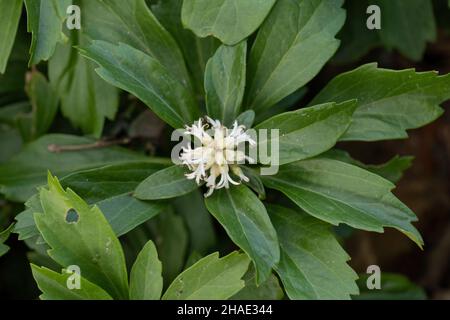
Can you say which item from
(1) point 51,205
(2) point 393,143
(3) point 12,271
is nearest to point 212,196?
(1) point 51,205

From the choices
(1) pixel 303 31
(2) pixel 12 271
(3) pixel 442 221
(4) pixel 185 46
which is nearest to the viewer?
(1) pixel 303 31

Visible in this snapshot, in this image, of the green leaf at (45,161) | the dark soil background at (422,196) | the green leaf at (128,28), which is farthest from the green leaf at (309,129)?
the dark soil background at (422,196)

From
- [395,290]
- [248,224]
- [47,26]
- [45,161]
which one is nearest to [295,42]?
[248,224]

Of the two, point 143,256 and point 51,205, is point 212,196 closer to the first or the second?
point 143,256

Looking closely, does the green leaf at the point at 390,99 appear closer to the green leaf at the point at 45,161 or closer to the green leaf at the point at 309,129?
the green leaf at the point at 309,129

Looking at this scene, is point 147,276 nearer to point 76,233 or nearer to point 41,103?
point 76,233

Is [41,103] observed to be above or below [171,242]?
above
